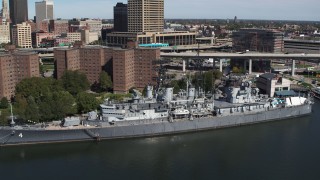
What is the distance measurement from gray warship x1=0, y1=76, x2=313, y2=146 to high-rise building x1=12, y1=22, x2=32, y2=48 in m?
63.2

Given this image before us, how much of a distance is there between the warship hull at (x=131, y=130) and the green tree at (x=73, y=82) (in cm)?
1365

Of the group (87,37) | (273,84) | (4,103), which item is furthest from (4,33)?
(273,84)

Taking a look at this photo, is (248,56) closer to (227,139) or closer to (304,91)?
(304,91)

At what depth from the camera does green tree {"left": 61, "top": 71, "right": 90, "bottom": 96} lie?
3947cm

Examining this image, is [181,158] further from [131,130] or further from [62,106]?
[62,106]

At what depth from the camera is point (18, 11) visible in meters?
118

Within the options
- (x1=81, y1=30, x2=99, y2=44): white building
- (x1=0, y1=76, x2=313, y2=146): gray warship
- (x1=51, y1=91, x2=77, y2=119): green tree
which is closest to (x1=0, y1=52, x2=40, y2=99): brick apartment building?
(x1=51, y1=91, x2=77, y2=119): green tree

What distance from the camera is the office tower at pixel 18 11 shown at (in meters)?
117

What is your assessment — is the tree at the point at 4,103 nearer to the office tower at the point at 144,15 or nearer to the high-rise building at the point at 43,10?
the office tower at the point at 144,15

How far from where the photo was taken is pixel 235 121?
3012 centimetres

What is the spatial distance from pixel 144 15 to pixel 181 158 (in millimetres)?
64991

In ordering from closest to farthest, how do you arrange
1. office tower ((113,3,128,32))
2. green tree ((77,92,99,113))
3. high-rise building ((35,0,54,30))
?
green tree ((77,92,99,113)) < office tower ((113,3,128,32)) < high-rise building ((35,0,54,30))

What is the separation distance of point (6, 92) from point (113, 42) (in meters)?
50.7

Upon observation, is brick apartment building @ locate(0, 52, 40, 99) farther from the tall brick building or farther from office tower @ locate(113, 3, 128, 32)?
office tower @ locate(113, 3, 128, 32)
